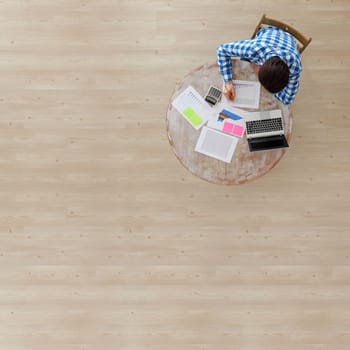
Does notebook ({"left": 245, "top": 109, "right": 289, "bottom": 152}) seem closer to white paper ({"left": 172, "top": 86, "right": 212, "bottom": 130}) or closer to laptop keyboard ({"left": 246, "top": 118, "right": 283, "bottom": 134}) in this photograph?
laptop keyboard ({"left": 246, "top": 118, "right": 283, "bottom": 134})

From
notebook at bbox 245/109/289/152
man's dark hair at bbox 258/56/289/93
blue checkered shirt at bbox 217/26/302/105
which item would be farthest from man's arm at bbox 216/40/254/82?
notebook at bbox 245/109/289/152

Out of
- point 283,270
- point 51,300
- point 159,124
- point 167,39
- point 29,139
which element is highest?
point 167,39

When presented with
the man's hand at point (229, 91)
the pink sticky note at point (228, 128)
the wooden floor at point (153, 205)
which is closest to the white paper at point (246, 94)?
the man's hand at point (229, 91)

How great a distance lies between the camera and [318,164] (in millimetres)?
3350

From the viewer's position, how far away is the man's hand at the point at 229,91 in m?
2.68

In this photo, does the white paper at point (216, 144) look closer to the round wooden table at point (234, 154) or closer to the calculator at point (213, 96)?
the round wooden table at point (234, 154)

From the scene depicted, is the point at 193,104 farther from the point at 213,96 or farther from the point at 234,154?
the point at 234,154

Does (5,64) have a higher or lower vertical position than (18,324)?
higher

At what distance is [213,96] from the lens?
2.71m

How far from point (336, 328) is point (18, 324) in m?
2.71

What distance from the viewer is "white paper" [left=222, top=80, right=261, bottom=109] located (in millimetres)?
2715

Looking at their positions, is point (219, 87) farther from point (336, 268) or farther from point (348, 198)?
point (336, 268)

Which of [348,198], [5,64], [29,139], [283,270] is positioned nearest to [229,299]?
[283,270]

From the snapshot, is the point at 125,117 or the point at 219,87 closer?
the point at 219,87
